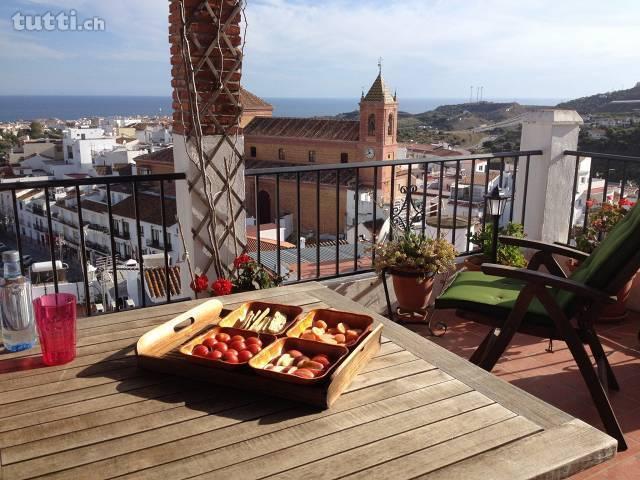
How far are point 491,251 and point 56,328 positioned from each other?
2.81m

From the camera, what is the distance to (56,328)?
125 centimetres

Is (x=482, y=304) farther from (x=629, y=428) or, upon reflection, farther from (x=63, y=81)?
(x=63, y=81)

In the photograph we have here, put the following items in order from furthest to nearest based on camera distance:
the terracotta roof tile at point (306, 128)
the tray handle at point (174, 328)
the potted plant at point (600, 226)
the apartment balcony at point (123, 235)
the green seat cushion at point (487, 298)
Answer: the terracotta roof tile at point (306, 128) < the apartment balcony at point (123, 235) < the potted plant at point (600, 226) < the green seat cushion at point (487, 298) < the tray handle at point (174, 328)

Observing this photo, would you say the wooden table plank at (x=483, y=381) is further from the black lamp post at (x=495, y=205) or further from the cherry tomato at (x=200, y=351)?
the black lamp post at (x=495, y=205)

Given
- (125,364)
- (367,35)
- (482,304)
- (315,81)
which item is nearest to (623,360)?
(482,304)

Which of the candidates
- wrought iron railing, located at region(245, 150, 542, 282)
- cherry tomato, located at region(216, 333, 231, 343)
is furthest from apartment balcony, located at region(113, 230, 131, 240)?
cherry tomato, located at region(216, 333, 231, 343)

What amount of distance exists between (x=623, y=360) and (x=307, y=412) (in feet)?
7.93

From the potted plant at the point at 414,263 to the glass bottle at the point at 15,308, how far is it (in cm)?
211

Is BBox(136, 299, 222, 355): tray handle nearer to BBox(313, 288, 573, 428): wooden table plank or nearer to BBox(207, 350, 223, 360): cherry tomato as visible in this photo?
BBox(207, 350, 223, 360): cherry tomato

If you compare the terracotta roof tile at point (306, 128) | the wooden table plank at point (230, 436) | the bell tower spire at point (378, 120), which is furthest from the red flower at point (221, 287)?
the terracotta roof tile at point (306, 128)

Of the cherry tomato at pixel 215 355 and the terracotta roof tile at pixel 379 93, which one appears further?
A: the terracotta roof tile at pixel 379 93

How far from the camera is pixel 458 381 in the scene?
1.18m

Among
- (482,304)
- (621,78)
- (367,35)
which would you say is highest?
(367,35)

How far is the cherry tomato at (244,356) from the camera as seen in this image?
1.16 meters
